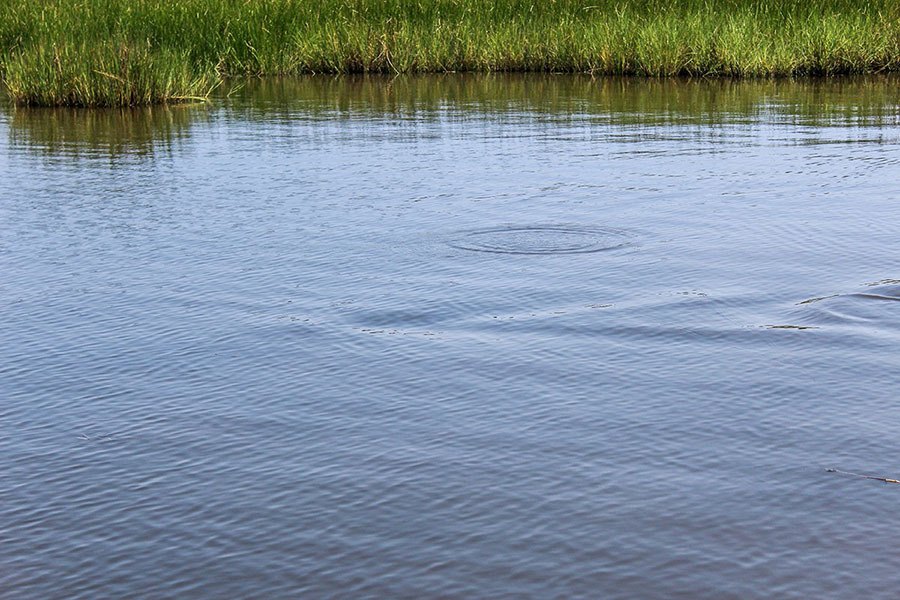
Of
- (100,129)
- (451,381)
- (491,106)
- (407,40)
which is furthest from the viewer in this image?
(407,40)

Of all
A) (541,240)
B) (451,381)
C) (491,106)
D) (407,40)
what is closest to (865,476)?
(451,381)

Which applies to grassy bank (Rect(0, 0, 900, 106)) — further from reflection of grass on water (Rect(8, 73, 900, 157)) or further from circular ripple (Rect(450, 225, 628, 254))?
circular ripple (Rect(450, 225, 628, 254))

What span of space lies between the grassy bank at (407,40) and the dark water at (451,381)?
5814mm

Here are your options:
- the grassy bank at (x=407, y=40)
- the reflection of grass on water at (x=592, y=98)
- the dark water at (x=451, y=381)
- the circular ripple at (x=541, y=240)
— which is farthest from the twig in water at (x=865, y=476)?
the grassy bank at (x=407, y=40)

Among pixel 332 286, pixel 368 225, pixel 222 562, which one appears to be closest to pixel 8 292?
pixel 332 286

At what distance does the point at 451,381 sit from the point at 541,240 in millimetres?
3059

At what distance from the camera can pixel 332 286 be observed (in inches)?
288

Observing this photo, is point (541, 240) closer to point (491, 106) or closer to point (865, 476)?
point (865, 476)

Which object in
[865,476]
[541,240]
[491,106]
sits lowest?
[865,476]

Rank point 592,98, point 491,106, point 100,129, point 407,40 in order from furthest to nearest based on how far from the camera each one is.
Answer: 1. point 407,40
2. point 592,98
3. point 491,106
4. point 100,129

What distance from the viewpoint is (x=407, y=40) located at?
74.1 ft

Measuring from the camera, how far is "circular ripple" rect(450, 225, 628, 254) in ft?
27.2

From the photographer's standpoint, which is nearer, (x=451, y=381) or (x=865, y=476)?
(x=865, y=476)

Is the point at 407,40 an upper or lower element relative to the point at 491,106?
upper
